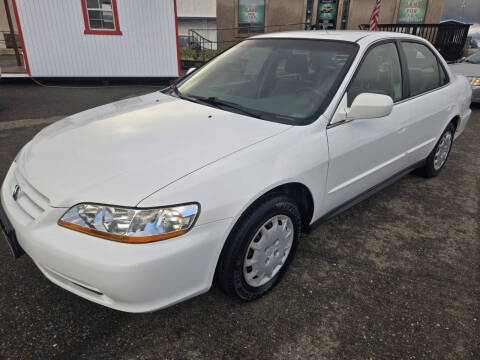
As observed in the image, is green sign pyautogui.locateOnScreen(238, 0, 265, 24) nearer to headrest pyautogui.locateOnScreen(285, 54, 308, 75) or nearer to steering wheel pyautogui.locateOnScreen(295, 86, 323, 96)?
headrest pyautogui.locateOnScreen(285, 54, 308, 75)

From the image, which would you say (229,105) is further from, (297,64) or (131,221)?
(131,221)

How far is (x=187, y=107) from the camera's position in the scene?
8.94 ft

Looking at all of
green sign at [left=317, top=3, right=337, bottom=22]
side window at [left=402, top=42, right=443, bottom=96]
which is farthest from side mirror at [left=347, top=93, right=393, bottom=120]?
green sign at [left=317, top=3, right=337, bottom=22]

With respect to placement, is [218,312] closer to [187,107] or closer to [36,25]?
[187,107]

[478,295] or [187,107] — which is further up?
[187,107]

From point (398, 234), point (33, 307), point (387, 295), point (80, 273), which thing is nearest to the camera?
point (80, 273)

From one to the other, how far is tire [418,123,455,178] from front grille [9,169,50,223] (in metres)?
3.85

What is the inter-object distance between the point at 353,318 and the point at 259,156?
118 centimetres

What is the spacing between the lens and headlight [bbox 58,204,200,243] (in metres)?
1.66

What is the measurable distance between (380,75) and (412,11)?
63.8 ft

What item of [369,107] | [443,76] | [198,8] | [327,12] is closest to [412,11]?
[327,12]

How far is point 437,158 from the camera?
419cm

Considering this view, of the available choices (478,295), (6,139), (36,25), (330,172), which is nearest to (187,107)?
(330,172)

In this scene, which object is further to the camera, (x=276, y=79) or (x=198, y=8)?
(x=198, y=8)
